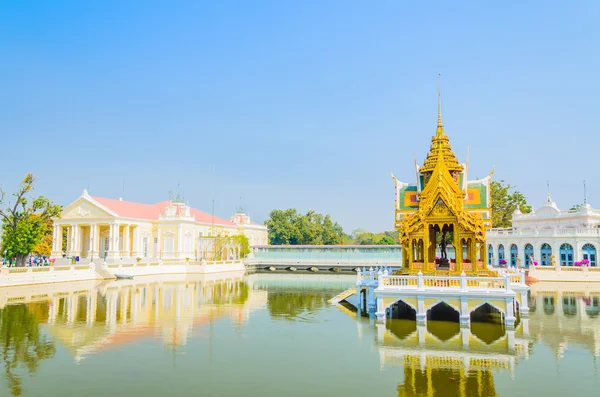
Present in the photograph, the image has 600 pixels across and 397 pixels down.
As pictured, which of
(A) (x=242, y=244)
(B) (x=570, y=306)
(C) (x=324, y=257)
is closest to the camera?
(B) (x=570, y=306)

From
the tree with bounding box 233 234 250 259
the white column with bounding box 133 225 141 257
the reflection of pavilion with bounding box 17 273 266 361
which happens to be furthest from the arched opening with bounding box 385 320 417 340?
the white column with bounding box 133 225 141 257

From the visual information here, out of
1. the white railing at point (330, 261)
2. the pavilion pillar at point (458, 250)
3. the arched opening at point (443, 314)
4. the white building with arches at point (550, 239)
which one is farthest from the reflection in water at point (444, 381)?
the white railing at point (330, 261)

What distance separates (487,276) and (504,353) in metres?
5.20

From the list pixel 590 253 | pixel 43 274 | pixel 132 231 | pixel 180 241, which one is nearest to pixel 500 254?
pixel 590 253

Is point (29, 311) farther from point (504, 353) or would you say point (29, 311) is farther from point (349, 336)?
point (504, 353)

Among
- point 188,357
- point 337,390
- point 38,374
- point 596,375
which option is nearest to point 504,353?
point 596,375

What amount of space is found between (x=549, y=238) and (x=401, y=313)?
3163 cm

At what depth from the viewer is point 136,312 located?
63.9 feet

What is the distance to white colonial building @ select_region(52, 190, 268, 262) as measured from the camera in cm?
5197

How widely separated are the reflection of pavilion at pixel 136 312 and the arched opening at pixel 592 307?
48.0 ft

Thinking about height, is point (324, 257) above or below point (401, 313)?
above

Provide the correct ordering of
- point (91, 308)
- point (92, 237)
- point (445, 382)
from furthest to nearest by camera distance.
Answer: point (92, 237)
point (91, 308)
point (445, 382)

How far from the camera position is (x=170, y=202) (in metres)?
60.1

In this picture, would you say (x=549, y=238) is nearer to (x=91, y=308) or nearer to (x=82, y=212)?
(x=91, y=308)
